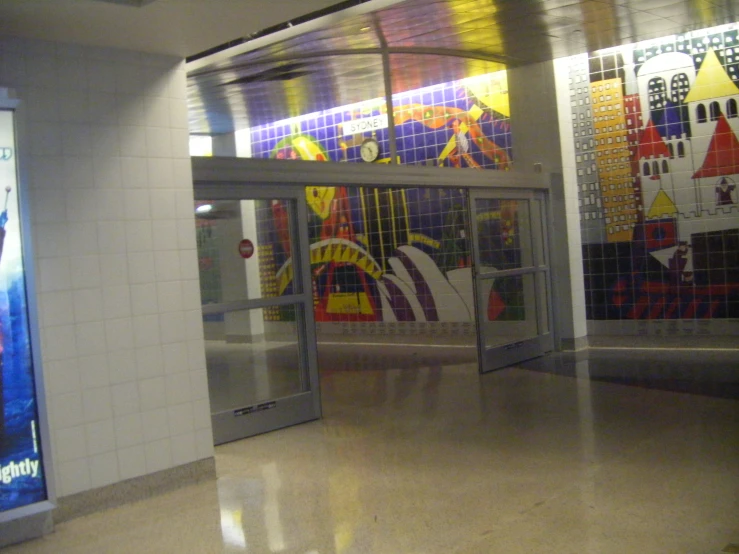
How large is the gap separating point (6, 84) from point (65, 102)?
0.32 m

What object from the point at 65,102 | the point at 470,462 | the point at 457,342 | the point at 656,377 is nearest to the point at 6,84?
the point at 65,102

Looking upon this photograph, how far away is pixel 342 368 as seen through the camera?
928 cm

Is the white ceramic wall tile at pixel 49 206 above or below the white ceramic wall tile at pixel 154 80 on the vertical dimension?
below

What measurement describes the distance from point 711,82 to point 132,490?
640 centimetres

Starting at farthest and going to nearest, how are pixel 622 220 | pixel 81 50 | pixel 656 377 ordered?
pixel 622 220 < pixel 656 377 < pixel 81 50

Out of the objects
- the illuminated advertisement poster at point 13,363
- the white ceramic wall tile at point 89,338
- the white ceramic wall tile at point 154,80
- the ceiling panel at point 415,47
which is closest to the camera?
the illuminated advertisement poster at point 13,363

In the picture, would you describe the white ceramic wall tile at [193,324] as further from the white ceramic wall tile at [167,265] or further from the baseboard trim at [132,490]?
the baseboard trim at [132,490]

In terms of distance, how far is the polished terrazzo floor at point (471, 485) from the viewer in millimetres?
3801

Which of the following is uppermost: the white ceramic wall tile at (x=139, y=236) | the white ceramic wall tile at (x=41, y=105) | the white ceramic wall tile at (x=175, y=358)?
the white ceramic wall tile at (x=41, y=105)

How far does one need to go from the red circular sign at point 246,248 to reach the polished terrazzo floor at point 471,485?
1308 mm

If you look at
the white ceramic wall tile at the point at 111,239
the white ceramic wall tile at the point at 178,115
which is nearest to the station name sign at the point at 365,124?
the white ceramic wall tile at the point at 178,115

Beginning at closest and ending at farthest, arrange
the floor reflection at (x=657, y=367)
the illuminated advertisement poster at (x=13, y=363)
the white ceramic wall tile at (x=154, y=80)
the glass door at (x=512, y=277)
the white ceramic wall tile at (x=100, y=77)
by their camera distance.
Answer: the illuminated advertisement poster at (x=13, y=363)
the white ceramic wall tile at (x=100, y=77)
the white ceramic wall tile at (x=154, y=80)
the floor reflection at (x=657, y=367)
the glass door at (x=512, y=277)

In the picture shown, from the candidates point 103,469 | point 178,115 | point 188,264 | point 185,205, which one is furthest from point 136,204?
point 103,469

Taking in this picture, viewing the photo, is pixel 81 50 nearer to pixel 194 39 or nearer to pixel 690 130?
pixel 194 39
